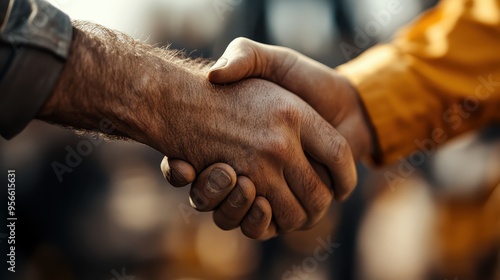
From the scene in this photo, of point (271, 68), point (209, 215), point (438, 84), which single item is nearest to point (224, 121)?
point (271, 68)

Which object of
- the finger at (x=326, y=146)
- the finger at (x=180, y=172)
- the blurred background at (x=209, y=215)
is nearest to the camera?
the finger at (x=180, y=172)

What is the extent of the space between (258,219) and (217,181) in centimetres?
13

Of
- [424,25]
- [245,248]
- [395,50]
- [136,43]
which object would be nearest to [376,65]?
[395,50]

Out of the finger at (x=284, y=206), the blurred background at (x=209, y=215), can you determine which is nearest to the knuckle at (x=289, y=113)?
the finger at (x=284, y=206)

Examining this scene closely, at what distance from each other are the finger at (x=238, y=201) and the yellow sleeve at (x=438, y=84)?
0.42m

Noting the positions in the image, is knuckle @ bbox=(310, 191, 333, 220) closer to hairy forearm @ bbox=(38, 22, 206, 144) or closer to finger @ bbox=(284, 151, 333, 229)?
finger @ bbox=(284, 151, 333, 229)

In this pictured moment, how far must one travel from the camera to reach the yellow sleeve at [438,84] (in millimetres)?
1510

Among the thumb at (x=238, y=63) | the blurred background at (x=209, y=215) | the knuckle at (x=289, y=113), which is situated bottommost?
the blurred background at (x=209, y=215)

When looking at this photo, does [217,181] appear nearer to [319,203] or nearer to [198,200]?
[198,200]

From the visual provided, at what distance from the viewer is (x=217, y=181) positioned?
3.99ft

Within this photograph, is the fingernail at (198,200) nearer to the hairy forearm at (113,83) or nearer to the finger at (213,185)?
the finger at (213,185)

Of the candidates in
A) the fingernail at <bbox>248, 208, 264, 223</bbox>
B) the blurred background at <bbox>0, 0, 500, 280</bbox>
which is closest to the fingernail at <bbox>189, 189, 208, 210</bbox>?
the fingernail at <bbox>248, 208, 264, 223</bbox>

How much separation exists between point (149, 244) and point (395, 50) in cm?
132

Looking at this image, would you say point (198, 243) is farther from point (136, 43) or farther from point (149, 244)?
point (136, 43)
